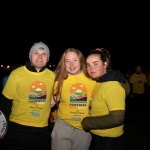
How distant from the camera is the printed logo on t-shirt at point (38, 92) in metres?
2.92

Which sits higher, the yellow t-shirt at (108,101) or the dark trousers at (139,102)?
the yellow t-shirt at (108,101)

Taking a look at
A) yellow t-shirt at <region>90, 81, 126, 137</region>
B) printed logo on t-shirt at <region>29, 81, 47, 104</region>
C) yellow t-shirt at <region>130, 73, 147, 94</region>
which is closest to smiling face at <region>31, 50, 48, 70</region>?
printed logo on t-shirt at <region>29, 81, 47, 104</region>

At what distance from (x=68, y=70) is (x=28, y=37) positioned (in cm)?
6364

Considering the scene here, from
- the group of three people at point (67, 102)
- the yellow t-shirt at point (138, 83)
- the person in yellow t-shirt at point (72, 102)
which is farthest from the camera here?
the yellow t-shirt at point (138, 83)

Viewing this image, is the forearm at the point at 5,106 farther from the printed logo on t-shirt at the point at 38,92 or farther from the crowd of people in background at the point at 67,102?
the printed logo on t-shirt at the point at 38,92

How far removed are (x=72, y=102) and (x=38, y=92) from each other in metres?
0.51

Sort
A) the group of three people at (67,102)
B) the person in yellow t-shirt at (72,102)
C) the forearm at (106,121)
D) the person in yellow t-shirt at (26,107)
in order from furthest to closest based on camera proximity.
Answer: the person in yellow t-shirt at (72,102) → the person in yellow t-shirt at (26,107) → the group of three people at (67,102) → the forearm at (106,121)

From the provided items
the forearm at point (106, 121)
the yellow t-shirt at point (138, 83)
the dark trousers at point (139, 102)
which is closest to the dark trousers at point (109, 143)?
the forearm at point (106, 121)

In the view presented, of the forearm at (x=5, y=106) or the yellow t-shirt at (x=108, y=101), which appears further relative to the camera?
the forearm at (x=5, y=106)

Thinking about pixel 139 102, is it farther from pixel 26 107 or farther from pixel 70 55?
pixel 26 107

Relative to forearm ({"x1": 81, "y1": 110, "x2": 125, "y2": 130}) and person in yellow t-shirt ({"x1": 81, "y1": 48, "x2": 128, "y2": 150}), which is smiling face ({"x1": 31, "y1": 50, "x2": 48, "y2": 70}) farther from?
forearm ({"x1": 81, "y1": 110, "x2": 125, "y2": 130})

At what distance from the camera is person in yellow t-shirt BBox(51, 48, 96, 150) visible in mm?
3125

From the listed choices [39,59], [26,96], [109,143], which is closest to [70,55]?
[39,59]

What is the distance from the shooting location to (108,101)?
239cm
